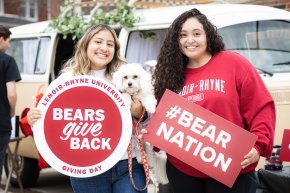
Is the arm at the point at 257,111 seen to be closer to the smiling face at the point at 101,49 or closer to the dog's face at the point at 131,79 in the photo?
the dog's face at the point at 131,79

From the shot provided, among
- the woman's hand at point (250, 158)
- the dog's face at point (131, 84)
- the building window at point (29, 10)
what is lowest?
the building window at point (29, 10)

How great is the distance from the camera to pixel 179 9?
6.62 m

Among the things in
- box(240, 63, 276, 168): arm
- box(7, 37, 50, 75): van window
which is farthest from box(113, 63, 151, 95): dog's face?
box(7, 37, 50, 75): van window

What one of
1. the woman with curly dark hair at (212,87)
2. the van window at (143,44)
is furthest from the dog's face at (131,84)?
the van window at (143,44)

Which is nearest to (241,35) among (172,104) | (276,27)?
(276,27)

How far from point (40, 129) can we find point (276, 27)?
344cm

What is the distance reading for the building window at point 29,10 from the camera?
27.2 m

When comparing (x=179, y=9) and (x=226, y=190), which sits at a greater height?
(x=179, y=9)

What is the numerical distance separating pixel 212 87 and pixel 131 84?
0.67 m

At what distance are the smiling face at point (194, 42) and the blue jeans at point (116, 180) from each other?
2.33 ft

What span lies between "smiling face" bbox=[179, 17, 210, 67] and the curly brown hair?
0.03 m

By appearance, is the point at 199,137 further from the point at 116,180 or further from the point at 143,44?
the point at 143,44

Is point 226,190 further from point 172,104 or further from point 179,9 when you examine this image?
point 179,9

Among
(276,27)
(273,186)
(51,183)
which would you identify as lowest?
(51,183)
